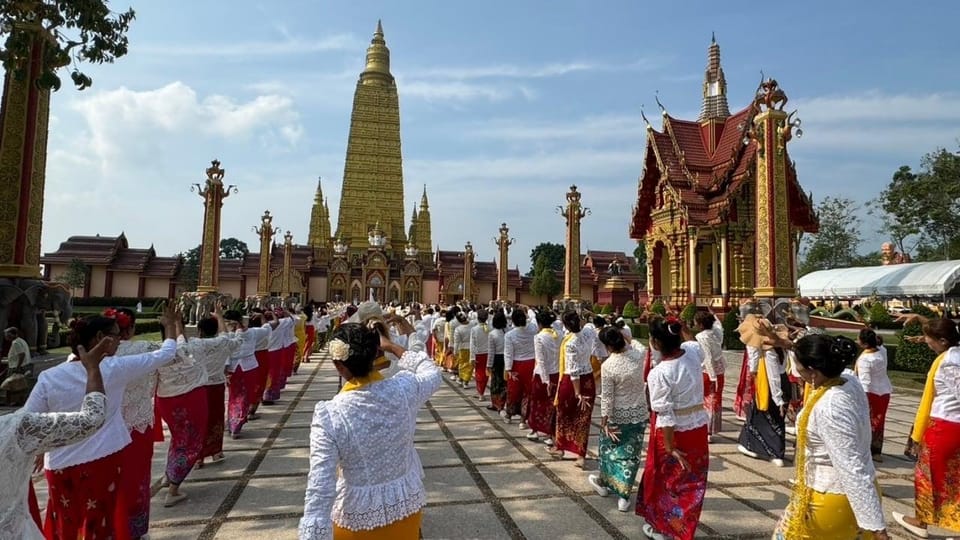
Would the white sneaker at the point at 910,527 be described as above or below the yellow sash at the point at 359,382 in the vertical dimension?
below

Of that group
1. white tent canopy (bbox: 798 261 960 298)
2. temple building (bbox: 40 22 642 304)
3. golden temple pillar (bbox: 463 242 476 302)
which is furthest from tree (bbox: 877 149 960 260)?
golden temple pillar (bbox: 463 242 476 302)

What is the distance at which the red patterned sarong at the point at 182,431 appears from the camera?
14.1ft

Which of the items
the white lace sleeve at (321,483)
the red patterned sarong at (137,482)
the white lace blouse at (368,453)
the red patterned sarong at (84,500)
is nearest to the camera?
the white lace sleeve at (321,483)

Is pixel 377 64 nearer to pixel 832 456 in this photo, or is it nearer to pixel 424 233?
pixel 424 233

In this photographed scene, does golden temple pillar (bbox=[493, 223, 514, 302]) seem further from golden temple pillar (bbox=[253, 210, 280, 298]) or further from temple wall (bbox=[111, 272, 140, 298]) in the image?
temple wall (bbox=[111, 272, 140, 298])

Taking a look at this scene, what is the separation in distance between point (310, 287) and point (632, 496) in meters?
43.7

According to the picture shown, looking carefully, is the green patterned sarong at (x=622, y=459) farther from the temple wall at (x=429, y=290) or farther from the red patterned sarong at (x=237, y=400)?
the temple wall at (x=429, y=290)

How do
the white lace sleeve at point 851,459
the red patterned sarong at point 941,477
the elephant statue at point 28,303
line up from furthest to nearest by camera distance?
the elephant statue at point 28,303 → the red patterned sarong at point 941,477 → the white lace sleeve at point 851,459

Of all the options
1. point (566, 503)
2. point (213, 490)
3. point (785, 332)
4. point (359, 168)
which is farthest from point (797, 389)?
point (359, 168)

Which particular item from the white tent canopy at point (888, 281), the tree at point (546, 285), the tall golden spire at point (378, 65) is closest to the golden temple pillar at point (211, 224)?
the tree at point (546, 285)

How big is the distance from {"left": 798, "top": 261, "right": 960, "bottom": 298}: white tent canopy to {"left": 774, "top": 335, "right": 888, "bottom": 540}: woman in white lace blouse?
102 feet

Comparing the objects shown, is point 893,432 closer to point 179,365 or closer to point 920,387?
point 920,387

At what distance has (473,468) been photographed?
5172 millimetres

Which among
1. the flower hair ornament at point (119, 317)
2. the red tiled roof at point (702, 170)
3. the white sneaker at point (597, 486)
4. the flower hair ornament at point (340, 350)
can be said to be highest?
the red tiled roof at point (702, 170)
